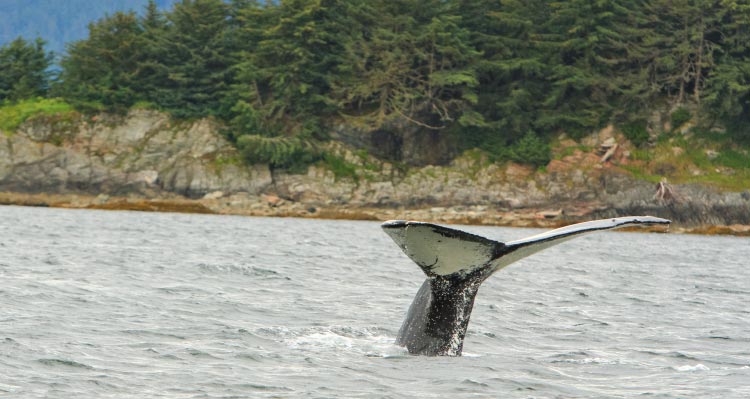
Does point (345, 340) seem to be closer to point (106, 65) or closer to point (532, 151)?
point (532, 151)

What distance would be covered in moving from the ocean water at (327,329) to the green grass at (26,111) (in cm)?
4126

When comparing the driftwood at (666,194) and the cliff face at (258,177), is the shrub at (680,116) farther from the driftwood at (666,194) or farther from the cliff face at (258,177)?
the driftwood at (666,194)

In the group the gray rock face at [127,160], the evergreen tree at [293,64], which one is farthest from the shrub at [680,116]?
the gray rock face at [127,160]

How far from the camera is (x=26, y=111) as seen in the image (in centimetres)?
6831

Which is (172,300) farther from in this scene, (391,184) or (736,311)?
(391,184)

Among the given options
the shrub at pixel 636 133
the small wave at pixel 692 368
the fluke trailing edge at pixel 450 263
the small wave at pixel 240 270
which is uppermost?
the shrub at pixel 636 133

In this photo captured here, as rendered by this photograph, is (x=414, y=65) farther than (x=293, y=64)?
Yes

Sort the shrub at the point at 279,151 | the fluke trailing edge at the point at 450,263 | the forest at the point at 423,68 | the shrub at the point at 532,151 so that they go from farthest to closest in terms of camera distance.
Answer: the shrub at the point at 532,151, the shrub at the point at 279,151, the forest at the point at 423,68, the fluke trailing edge at the point at 450,263

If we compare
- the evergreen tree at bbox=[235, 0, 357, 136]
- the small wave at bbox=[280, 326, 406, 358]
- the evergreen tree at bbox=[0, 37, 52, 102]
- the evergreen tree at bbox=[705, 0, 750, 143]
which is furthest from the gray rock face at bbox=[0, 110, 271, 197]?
the small wave at bbox=[280, 326, 406, 358]

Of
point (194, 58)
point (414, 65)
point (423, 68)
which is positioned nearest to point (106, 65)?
point (194, 58)

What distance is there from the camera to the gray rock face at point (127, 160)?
215 ft

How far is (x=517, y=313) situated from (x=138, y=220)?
33.3 m

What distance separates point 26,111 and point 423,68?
25.0 metres

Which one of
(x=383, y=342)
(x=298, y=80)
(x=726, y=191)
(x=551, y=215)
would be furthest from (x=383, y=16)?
(x=383, y=342)
